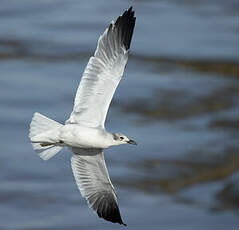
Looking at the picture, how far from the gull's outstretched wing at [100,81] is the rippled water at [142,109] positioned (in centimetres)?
529

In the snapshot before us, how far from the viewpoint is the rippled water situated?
1549 cm

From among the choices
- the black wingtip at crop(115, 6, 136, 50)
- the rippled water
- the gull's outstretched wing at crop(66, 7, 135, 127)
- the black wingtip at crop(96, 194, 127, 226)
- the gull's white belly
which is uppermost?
the rippled water

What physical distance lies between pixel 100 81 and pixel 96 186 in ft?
3.49

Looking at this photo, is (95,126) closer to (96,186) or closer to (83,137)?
(83,137)

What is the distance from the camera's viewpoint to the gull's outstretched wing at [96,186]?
33.1ft

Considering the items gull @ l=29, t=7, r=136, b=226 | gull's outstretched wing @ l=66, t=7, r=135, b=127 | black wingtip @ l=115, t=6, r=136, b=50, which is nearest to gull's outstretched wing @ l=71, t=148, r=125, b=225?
gull @ l=29, t=7, r=136, b=226

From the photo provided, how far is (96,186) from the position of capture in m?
10.2

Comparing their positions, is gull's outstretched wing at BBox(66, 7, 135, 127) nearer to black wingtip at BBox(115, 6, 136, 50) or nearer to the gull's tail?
black wingtip at BBox(115, 6, 136, 50)

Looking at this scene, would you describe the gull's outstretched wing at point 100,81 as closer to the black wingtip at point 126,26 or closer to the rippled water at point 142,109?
the black wingtip at point 126,26

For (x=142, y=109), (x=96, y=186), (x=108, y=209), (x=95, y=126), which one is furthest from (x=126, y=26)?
(x=142, y=109)

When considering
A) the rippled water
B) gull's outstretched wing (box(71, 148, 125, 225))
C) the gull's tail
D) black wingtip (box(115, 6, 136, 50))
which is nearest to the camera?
the gull's tail

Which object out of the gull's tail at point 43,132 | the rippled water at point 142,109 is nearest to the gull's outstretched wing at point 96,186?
the gull's tail at point 43,132

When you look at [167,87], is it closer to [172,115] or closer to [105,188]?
[172,115]

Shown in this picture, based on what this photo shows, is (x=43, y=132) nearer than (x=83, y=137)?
No
